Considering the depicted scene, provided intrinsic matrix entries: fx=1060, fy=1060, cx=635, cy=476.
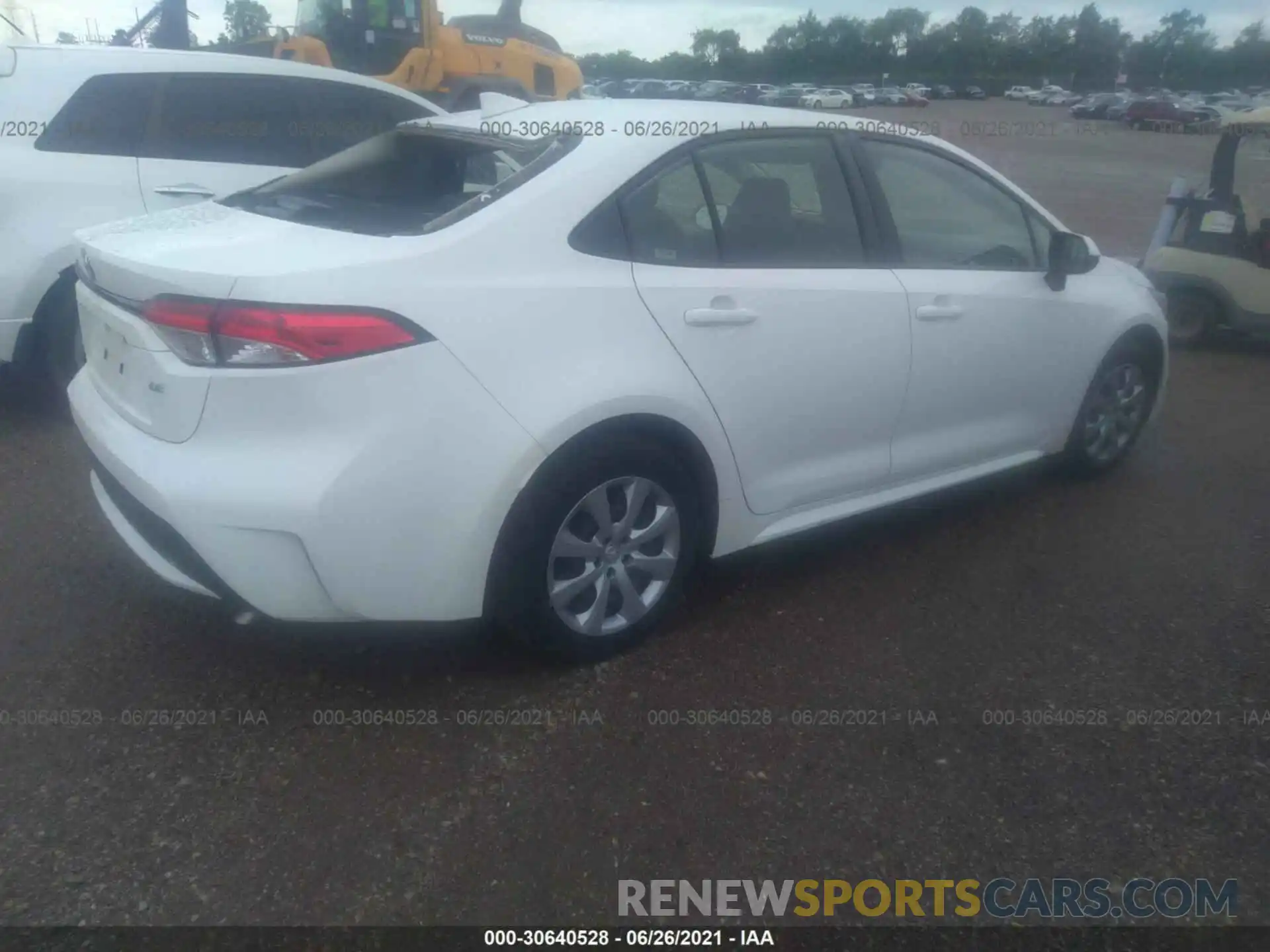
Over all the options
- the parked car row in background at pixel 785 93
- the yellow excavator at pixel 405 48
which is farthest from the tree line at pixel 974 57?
the yellow excavator at pixel 405 48

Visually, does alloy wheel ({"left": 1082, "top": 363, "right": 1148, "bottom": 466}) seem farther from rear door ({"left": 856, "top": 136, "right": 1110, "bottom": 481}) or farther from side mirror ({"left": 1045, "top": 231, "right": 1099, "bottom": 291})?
side mirror ({"left": 1045, "top": 231, "right": 1099, "bottom": 291})

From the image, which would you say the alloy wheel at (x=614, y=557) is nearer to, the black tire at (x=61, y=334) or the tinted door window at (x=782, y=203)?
the tinted door window at (x=782, y=203)

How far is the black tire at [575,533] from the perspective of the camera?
9.14ft

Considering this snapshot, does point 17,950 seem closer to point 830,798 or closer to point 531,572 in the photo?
point 531,572

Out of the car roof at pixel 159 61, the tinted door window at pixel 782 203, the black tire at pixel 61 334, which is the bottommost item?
the black tire at pixel 61 334

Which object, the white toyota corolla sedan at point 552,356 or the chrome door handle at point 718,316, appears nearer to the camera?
the white toyota corolla sedan at point 552,356

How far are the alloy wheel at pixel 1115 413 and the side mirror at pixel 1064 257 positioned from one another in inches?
24.1

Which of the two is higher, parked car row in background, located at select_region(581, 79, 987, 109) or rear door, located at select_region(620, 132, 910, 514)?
rear door, located at select_region(620, 132, 910, 514)

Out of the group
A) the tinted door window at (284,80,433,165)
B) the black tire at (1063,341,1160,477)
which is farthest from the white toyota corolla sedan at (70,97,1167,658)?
the tinted door window at (284,80,433,165)

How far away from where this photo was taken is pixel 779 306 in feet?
10.7

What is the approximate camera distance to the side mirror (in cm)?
414

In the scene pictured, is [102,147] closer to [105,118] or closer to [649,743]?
[105,118]

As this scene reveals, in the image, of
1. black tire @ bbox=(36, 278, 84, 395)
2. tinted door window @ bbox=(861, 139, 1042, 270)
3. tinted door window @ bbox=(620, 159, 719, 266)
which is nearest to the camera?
tinted door window @ bbox=(620, 159, 719, 266)

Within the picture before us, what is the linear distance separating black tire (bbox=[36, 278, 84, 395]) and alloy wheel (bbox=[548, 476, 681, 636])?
2.96 meters
